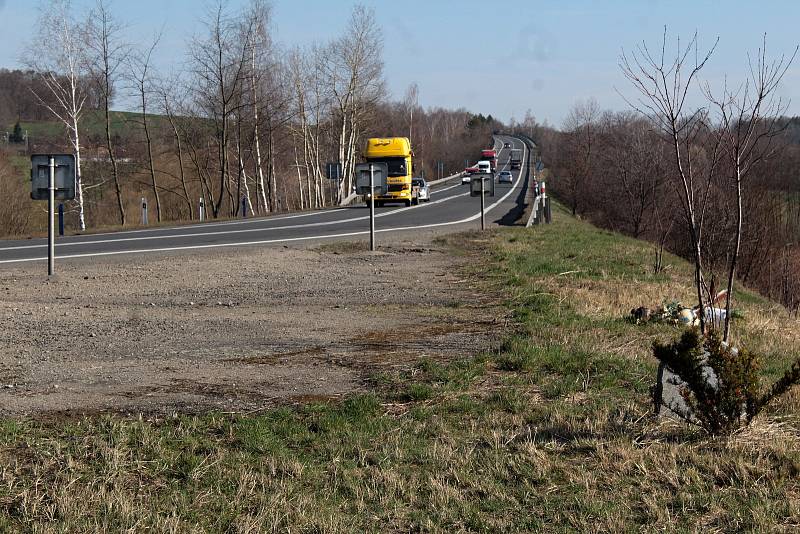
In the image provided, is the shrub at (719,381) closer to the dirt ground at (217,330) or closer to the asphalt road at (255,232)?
the dirt ground at (217,330)

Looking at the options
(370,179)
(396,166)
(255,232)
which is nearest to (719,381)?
(370,179)

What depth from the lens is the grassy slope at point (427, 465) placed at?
4766 millimetres

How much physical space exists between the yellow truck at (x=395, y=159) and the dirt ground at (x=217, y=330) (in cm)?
2516

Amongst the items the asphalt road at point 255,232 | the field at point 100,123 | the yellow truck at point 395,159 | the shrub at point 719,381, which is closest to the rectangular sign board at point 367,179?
the asphalt road at point 255,232

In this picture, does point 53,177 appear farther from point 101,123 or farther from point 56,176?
point 101,123

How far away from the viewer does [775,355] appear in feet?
30.7

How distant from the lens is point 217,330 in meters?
10.4

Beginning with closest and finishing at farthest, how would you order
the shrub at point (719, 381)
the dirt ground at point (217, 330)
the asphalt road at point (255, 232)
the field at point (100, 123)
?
the shrub at point (719, 381) < the dirt ground at point (217, 330) < the asphalt road at point (255, 232) < the field at point (100, 123)

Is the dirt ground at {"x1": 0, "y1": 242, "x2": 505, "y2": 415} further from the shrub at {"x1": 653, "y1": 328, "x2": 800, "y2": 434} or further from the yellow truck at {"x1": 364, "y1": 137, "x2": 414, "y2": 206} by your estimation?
the yellow truck at {"x1": 364, "y1": 137, "x2": 414, "y2": 206}

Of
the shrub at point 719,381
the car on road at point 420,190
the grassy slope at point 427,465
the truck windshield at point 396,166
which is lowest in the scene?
the grassy slope at point 427,465

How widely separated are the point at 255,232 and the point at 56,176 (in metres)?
12.2

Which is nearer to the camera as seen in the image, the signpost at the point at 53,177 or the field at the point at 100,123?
the signpost at the point at 53,177

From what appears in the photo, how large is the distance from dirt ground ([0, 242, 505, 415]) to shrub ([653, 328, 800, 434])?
2.75 metres

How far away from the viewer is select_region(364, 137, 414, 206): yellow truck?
141 feet
